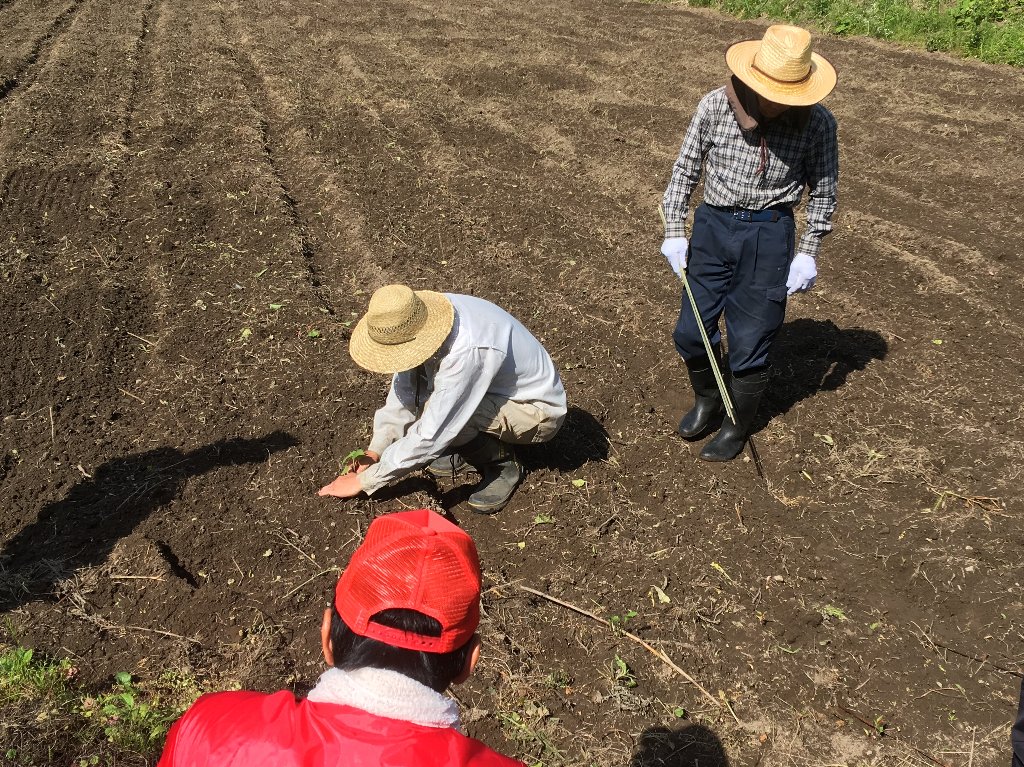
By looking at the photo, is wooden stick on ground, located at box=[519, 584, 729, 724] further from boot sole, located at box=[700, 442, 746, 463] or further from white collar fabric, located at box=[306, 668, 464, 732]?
white collar fabric, located at box=[306, 668, 464, 732]

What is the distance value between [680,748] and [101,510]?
2.78m

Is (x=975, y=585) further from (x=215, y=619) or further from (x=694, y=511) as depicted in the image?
(x=215, y=619)

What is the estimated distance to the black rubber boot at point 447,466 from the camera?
3925mm

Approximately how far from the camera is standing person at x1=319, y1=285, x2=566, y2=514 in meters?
2.95

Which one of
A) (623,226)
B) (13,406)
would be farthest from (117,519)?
(623,226)

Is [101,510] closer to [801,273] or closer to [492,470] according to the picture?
[492,470]

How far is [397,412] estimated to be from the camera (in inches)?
138

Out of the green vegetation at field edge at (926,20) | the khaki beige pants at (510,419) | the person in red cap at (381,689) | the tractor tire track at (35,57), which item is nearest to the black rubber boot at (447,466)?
the khaki beige pants at (510,419)

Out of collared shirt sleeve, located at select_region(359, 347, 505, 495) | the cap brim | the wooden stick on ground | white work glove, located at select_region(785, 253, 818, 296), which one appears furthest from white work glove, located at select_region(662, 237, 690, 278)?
the wooden stick on ground

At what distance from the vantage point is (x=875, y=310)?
546cm

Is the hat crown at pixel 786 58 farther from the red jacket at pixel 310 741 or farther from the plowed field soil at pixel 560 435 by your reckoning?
the red jacket at pixel 310 741

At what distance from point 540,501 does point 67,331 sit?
321 cm

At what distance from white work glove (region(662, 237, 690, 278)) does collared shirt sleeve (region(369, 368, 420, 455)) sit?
55.2 inches

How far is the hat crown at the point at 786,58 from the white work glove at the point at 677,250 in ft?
2.82
